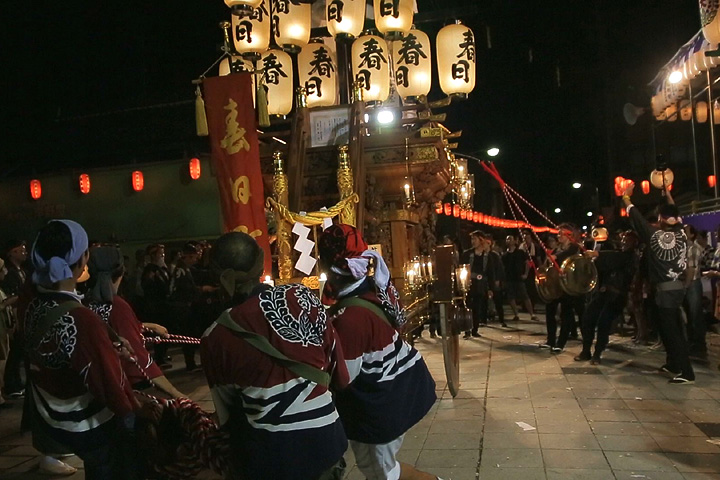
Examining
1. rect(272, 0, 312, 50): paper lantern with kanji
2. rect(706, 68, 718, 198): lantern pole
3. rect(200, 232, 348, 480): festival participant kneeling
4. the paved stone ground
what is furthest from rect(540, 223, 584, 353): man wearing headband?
rect(706, 68, 718, 198): lantern pole

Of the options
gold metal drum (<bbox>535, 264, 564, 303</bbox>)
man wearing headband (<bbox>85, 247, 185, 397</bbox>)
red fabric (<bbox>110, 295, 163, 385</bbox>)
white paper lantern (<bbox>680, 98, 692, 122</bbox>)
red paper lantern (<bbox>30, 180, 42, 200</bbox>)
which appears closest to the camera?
man wearing headband (<bbox>85, 247, 185, 397</bbox>)

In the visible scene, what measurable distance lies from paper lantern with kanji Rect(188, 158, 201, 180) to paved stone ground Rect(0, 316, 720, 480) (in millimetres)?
9437

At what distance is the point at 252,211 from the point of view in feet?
26.1

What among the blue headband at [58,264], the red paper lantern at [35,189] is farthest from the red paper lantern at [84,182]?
the blue headband at [58,264]

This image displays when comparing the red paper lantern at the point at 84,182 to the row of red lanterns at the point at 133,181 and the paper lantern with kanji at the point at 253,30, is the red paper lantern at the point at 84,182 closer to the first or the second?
the row of red lanterns at the point at 133,181

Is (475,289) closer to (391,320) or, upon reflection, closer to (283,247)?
(283,247)

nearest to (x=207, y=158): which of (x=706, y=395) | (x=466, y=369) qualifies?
(x=466, y=369)

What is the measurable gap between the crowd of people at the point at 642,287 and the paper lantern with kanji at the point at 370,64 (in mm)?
4272

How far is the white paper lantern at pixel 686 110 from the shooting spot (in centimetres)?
1958

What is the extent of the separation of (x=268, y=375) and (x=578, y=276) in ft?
26.6

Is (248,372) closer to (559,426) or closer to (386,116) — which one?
(559,426)

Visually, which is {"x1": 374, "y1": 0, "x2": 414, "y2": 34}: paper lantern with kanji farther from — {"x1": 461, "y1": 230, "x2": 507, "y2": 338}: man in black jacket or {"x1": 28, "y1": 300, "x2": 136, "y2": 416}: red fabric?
{"x1": 28, "y1": 300, "x2": 136, "y2": 416}: red fabric

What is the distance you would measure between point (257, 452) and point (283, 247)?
6.21 m

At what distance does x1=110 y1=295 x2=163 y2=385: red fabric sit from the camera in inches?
164
